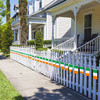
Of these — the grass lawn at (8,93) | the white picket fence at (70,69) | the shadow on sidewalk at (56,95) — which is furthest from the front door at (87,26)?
the grass lawn at (8,93)

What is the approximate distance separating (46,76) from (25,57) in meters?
3.47

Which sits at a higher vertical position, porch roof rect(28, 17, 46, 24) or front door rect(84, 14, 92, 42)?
porch roof rect(28, 17, 46, 24)

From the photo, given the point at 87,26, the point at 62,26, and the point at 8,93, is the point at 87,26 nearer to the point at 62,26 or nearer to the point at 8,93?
the point at 62,26

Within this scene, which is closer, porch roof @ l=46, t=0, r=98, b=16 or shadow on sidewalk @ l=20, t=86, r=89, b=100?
shadow on sidewalk @ l=20, t=86, r=89, b=100

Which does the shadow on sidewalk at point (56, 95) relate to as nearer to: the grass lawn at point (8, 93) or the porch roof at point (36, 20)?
the grass lawn at point (8, 93)

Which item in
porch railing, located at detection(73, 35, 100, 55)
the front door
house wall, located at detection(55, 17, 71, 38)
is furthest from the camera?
house wall, located at detection(55, 17, 71, 38)

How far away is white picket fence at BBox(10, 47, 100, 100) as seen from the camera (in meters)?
4.36

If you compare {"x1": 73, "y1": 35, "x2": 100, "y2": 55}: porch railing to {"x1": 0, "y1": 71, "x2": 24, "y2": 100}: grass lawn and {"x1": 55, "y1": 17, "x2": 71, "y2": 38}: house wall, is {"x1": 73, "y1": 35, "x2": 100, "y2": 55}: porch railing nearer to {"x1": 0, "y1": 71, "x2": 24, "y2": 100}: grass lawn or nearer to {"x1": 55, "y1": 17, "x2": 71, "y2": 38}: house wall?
{"x1": 0, "y1": 71, "x2": 24, "y2": 100}: grass lawn

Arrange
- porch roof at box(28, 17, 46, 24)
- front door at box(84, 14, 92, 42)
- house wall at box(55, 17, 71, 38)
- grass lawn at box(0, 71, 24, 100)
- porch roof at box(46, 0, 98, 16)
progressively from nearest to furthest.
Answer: grass lawn at box(0, 71, 24, 100) < porch roof at box(46, 0, 98, 16) < front door at box(84, 14, 92, 42) < porch roof at box(28, 17, 46, 24) < house wall at box(55, 17, 71, 38)

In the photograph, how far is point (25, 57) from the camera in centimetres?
1016

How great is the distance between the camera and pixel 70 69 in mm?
5172

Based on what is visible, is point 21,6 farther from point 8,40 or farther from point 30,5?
point 30,5

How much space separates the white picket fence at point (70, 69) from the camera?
4.36 meters

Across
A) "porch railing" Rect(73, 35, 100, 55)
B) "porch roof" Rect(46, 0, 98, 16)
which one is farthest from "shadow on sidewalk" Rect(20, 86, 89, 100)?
"porch roof" Rect(46, 0, 98, 16)
